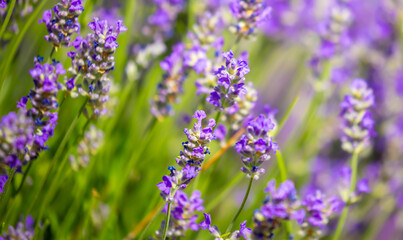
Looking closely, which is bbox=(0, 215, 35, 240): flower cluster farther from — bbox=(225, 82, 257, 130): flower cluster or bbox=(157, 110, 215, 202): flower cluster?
bbox=(225, 82, 257, 130): flower cluster

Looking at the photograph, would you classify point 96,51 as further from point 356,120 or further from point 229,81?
point 356,120

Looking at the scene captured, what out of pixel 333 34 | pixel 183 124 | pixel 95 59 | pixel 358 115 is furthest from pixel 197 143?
pixel 183 124

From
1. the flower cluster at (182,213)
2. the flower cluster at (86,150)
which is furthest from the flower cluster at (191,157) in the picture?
the flower cluster at (86,150)

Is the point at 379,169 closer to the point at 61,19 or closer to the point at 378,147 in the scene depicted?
the point at 378,147

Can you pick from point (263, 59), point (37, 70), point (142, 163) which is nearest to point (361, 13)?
point (263, 59)

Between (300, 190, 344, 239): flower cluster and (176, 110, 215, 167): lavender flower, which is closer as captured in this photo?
(176, 110, 215, 167): lavender flower

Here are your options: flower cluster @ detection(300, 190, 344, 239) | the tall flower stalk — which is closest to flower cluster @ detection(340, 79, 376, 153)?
the tall flower stalk
